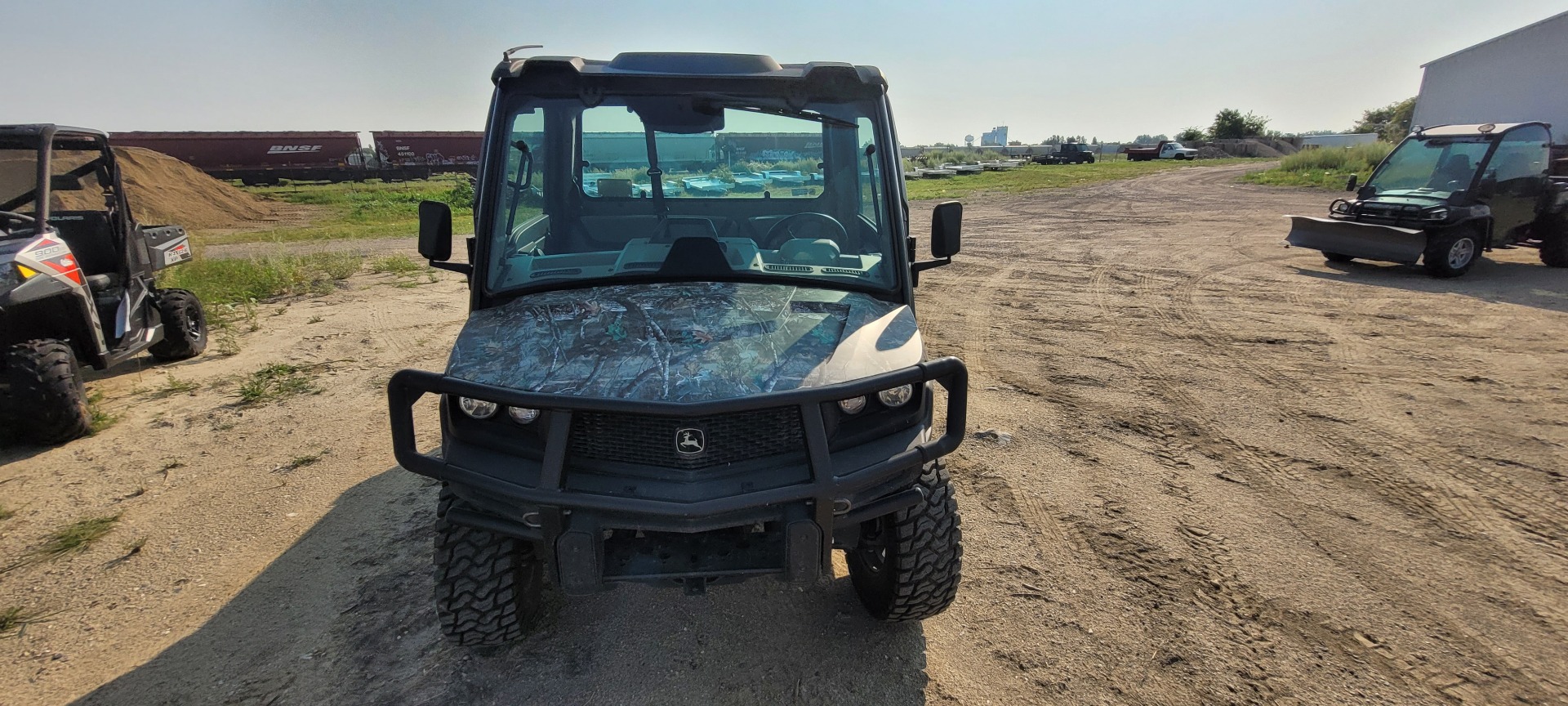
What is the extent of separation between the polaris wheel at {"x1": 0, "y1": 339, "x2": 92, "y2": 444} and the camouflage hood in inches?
151

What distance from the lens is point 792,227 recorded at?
334cm

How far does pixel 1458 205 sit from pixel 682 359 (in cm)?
1156

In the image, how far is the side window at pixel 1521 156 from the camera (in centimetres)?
940

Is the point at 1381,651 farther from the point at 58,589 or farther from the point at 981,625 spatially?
the point at 58,589

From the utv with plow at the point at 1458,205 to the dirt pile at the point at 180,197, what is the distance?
27.5 m

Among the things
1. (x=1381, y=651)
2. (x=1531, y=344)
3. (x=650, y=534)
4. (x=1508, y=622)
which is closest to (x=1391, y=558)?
(x=1508, y=622)

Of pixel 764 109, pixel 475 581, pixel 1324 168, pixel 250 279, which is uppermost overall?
pixel 1324 168

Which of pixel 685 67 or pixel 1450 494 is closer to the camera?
pixel 685 67

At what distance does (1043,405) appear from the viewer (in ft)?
17.5

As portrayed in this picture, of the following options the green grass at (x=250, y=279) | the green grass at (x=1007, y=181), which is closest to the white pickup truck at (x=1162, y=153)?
the green grass at (x=1007, y=181)

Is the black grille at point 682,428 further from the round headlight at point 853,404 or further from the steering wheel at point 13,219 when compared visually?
the steering wheel at point 13,219

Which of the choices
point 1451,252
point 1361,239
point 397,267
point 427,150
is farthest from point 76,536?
point 427,150

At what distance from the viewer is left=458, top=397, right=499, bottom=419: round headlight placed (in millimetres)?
2365

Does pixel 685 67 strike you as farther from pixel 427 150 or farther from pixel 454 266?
pixel 427 150
